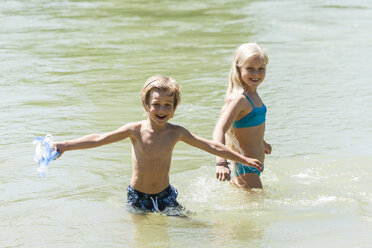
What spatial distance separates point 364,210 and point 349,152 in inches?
69.9

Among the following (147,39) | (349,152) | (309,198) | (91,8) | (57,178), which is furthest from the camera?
(91,8)

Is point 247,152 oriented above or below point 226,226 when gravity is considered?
above

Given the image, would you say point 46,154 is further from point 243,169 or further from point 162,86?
point 243,169

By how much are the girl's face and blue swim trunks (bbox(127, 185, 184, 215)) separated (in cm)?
113

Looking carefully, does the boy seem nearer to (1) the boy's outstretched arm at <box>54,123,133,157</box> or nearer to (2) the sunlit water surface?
(1) the boy's outstretched arm at <box>54,123,133,157</box>

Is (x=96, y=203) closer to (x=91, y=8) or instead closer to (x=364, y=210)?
(x=364, y=210)

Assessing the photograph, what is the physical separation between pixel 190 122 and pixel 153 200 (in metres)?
3.12

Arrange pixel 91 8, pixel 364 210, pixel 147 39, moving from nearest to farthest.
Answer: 1. pixel 364 210
2. pixel 147 39
3. pixel 91 8

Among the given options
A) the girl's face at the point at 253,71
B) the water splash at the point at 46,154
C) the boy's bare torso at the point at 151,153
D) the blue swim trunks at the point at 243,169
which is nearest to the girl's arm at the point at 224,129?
the girl's face at the point at 253,71

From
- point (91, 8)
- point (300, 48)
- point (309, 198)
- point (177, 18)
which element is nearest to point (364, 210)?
point (309, 198)

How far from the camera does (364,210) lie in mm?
5582

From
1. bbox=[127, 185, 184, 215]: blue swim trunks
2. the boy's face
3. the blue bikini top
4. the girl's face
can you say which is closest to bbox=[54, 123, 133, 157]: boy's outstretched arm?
the boy's face

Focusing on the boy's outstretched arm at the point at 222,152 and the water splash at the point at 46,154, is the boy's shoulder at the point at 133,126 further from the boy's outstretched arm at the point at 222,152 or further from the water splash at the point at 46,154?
the water splash at the point at 46,154

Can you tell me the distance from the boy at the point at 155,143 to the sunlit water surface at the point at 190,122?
18cm
